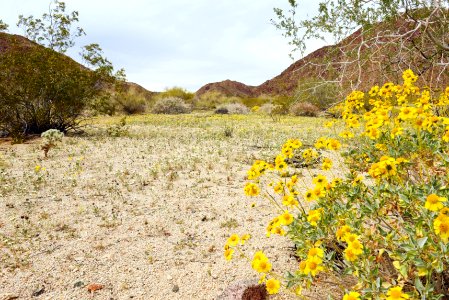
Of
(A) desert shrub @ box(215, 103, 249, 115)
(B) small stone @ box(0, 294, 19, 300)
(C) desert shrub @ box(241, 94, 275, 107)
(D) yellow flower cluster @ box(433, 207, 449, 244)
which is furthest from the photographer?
(C) desert shrub @ box(241, 94, 275, 107)

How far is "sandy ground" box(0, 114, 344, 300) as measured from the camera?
2693 mm

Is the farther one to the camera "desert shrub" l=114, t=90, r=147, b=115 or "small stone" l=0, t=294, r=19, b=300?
"desert shrub" l=114, t=90, r=147, b=115

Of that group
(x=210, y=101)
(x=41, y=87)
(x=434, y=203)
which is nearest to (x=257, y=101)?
(x=210, y=101)

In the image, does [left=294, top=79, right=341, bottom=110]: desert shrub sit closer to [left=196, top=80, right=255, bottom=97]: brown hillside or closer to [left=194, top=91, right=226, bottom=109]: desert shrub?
[left=194, top=91, right=226, bottom=109]: desert shrub

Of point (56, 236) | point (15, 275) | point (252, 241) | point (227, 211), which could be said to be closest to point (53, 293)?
point (15, 275)

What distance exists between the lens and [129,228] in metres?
3.60

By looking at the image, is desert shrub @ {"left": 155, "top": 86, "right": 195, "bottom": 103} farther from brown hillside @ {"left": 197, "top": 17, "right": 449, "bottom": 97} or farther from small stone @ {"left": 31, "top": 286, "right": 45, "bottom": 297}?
small stone @ {"left": 31, "top": 286, "right": 45, "bottom": 297}

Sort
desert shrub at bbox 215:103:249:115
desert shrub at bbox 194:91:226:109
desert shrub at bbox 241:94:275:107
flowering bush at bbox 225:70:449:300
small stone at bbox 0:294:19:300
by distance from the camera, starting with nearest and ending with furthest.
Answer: flowering bush at bbox 225:70:449:300 → small stone at bbox 0:294:19:300 → desert shrub at bbox 215:103:249:115 → desert shrub at bbox 194:91:226:109 → desert shrub at bbox 241:94:275:107

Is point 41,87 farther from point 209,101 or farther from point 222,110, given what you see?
point 209,101

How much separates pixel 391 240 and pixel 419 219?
6.7 inches

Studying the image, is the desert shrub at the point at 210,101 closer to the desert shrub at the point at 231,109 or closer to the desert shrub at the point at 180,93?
the desert shrub at the point at 180,93

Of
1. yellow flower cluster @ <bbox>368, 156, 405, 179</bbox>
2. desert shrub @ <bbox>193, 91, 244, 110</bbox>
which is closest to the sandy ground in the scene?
yellow flower cluster @ <bbox>368, 156, 405, 179</bbox>

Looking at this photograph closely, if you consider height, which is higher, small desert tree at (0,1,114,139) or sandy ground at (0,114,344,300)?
small desert tree at (0,1,114,139)

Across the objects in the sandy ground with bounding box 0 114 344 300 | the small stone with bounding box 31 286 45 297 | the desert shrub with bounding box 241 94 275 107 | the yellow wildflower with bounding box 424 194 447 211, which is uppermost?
the desert shrub with bounding box 241 94 275 107
